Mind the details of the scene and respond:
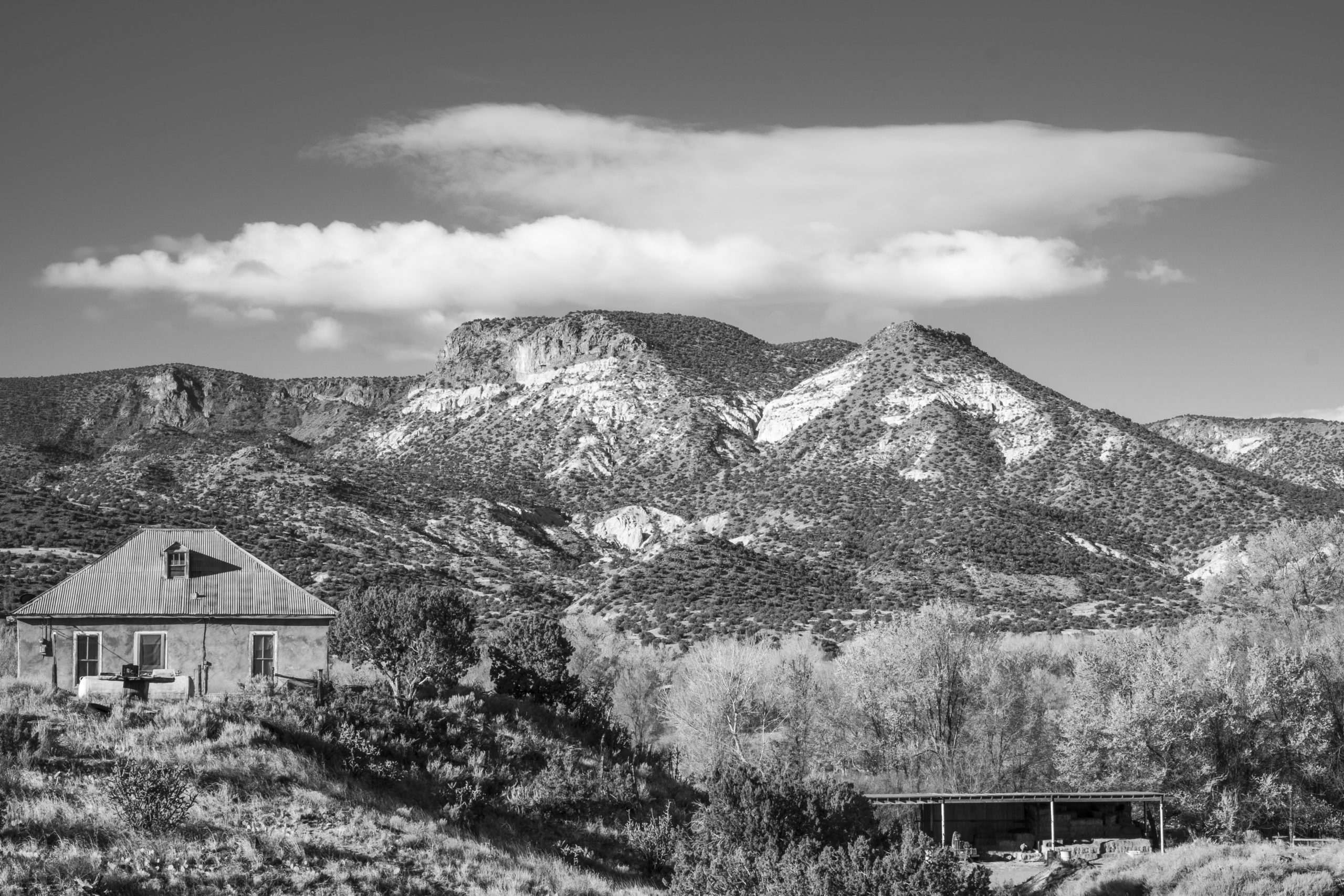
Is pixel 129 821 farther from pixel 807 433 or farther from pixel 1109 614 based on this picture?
pixel 807 433

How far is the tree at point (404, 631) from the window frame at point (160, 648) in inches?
229

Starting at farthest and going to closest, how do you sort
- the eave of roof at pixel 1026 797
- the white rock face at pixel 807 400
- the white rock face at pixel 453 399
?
the white rock face at pixel 453 399
the white rock face at pixel 807 400
the eave of roof at pixel 1026 797

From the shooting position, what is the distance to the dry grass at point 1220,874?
2733 centimetres

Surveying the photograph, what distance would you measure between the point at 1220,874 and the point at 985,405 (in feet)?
234

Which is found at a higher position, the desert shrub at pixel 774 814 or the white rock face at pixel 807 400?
the white rock face at pixel 807 400

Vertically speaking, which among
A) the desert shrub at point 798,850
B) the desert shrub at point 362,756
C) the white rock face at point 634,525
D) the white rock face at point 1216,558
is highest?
the white rock face at point 634,525

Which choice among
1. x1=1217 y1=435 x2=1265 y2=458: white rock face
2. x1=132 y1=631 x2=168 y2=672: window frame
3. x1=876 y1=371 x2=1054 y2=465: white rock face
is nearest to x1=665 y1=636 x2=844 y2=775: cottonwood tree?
x1=132 y1=631 x2=168 y2=672: window frame

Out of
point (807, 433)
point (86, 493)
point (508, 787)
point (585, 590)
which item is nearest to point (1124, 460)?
point (807, 433)

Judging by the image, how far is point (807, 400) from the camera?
10725 centimetres

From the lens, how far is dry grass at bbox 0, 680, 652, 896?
1759 cm

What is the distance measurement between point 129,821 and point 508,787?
865 centimetres

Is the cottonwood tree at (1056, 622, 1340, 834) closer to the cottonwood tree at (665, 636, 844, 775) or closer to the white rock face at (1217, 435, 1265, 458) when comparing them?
the cottonwood tree at (665, 636, 844, 775)

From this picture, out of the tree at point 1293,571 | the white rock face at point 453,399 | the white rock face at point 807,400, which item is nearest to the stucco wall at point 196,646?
the tree at point 1293,571

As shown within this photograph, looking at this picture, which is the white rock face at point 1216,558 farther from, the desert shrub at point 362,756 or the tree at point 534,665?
the desert shrub at point 362,756
